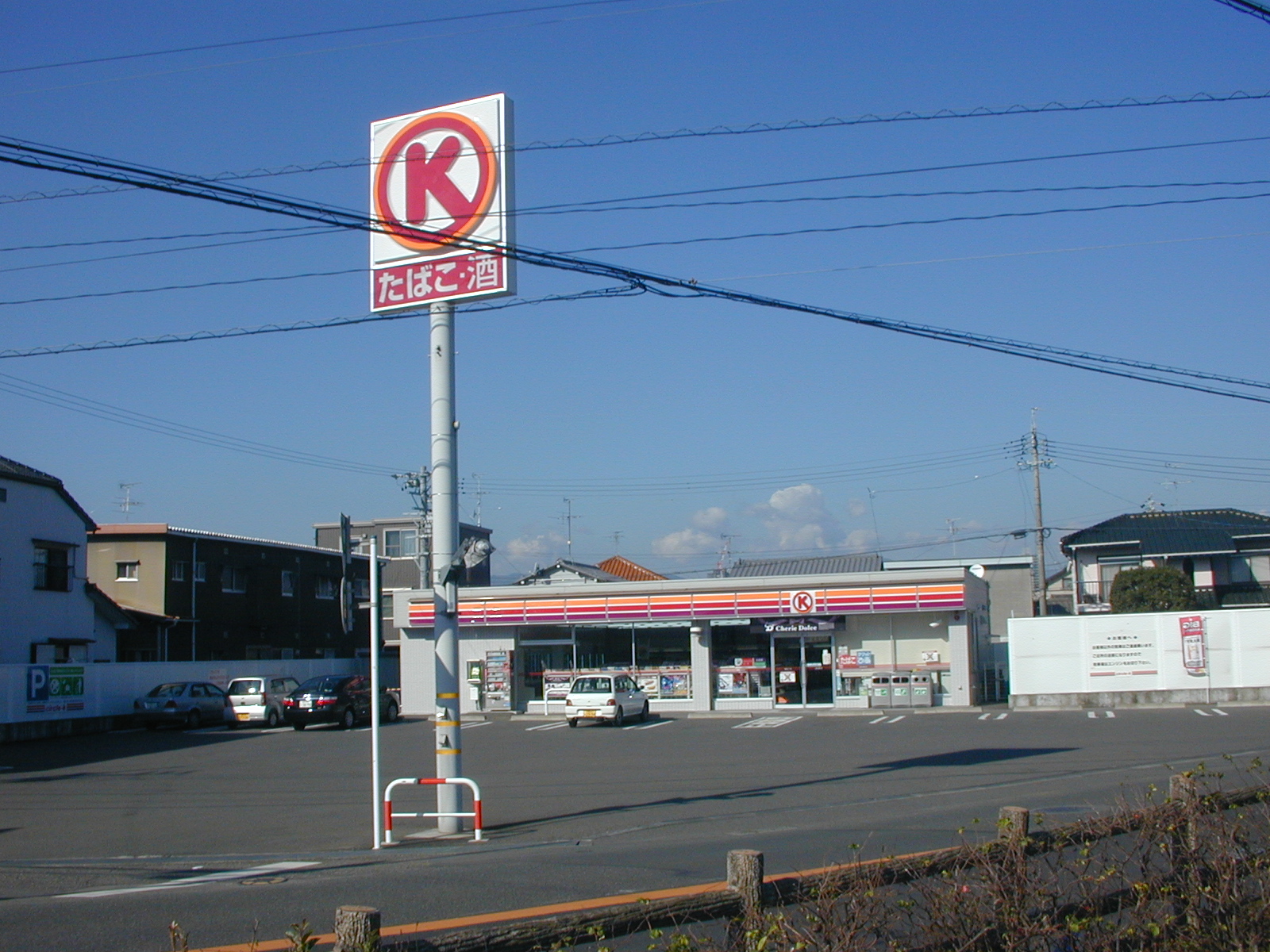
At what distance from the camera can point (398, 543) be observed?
64750 millimetres

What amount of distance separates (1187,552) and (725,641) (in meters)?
23.6

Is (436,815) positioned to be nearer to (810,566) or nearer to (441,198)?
(441,198)

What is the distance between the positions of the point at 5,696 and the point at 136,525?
598 inches

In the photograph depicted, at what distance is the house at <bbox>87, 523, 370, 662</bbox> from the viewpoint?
141 ft

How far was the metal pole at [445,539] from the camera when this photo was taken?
1385cm

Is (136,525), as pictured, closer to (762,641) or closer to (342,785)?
(762,641)

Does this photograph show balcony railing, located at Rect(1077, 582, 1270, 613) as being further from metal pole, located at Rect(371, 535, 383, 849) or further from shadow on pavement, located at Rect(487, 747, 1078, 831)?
metal pole, located at Rect(371, 535, 383, 849)

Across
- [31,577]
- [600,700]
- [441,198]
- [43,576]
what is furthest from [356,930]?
[43,576]

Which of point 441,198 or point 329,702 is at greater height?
point 441,198

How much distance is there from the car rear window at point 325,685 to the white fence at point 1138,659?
19142 millimetres

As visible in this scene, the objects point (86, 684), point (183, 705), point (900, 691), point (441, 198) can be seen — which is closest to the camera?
point (441, 198)

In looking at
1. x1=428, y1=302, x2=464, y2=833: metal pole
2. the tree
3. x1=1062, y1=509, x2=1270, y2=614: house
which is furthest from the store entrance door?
x1=428, y1=302, x2=464, y2=833: metal pole

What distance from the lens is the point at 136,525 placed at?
43.2 meters

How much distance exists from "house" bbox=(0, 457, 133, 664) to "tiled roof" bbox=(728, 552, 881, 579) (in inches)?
932
